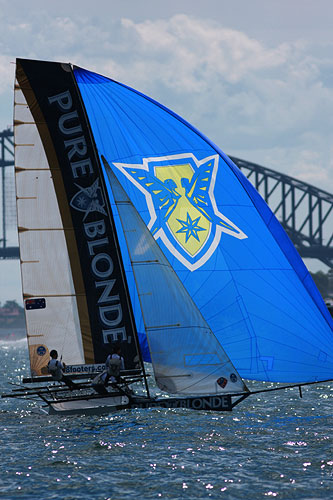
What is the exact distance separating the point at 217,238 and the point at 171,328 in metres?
2.21

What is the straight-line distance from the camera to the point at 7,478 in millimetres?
10688

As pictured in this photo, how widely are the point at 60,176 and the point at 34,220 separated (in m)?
0.93

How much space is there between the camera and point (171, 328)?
535 inches

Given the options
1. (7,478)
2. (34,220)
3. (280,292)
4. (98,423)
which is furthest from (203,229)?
(7,478)

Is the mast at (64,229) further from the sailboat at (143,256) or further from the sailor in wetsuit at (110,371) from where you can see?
the sailor in wetsuit at (110,371)

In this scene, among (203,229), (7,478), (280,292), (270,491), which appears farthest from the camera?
(203,229)

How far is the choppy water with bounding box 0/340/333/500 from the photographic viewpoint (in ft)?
32.8

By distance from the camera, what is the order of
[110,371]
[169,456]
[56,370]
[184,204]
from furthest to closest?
[184,204], [56,370], [110,371], [169,456]

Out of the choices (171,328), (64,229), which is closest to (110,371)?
(171,328)

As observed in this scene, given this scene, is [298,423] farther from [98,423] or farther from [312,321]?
[98,423]

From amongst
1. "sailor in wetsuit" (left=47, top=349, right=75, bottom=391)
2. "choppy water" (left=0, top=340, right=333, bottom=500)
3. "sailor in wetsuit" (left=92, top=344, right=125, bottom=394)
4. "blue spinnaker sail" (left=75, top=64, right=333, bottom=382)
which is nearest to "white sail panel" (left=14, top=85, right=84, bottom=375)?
"sailor in wetsuit" (left=47, top=349, right=75, bottom=391)

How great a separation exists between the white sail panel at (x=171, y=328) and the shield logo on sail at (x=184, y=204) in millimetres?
1155

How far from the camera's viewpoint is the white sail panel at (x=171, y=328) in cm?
1332

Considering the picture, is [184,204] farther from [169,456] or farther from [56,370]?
[169,456]
